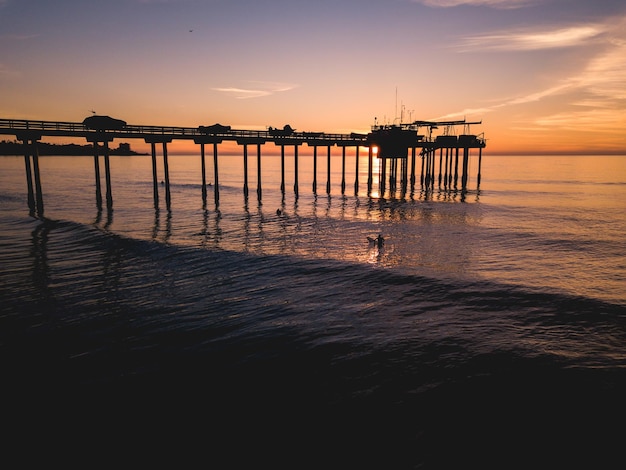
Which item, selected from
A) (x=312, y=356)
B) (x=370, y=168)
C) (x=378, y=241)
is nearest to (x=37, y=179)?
(x=378, y=241)

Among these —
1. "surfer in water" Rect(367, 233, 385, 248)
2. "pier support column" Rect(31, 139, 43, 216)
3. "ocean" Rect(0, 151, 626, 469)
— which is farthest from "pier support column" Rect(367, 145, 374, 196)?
"pier support column" Rect(31, 139, 43, 216)

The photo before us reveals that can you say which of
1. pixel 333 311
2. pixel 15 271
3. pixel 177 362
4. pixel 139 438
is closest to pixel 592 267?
pixel 333 311

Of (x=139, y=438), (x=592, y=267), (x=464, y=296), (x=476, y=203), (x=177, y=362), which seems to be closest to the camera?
(x=139, y=438)

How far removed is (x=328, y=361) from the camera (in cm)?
961

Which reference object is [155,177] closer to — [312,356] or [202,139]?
[202,139]

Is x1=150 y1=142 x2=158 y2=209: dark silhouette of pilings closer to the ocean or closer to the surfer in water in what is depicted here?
the ocean

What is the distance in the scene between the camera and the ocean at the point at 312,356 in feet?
22.4

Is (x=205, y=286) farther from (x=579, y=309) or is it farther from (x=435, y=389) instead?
(x=579, y=309)

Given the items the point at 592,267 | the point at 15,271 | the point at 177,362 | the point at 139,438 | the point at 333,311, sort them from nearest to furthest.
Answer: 1. the point at 139,438
2. the point at 177,362
3. the point at 333,311
4. the point at 15,271
5. the point at 592,267

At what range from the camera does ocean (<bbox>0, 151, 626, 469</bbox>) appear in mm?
6832

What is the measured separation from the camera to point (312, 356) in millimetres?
9859

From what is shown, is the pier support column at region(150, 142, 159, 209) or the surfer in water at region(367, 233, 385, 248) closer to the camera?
the surfer in water at region(367, 233, 385, 248)

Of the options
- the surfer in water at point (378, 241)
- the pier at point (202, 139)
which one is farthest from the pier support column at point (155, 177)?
the surfer in water at point (378, 241)

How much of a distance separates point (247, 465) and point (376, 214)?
32746mm
